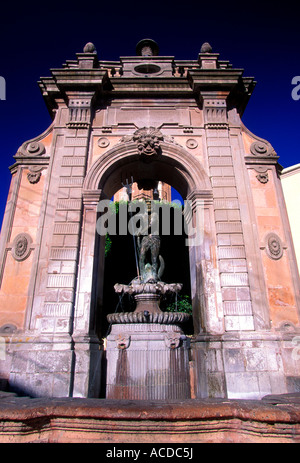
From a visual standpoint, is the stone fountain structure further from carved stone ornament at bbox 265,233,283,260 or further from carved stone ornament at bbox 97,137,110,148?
carved stone ornament at bbox 97,137,110,148

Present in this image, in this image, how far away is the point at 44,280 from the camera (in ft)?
26.3

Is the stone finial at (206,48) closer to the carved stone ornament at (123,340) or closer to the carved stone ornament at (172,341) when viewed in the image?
the carved stone ornament at (172,341)

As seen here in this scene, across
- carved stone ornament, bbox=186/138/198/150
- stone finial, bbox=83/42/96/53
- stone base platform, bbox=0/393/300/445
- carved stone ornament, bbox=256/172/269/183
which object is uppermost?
stone finial, bbox=83/42/96/53

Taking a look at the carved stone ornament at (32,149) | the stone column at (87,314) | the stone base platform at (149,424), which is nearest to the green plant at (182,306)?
the stone column at (87,314)

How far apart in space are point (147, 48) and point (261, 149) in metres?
6.77

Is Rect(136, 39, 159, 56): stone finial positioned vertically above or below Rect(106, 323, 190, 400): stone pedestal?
above

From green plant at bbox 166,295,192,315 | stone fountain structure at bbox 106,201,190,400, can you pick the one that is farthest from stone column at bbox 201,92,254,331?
green plant at bbox 166,295,192,315

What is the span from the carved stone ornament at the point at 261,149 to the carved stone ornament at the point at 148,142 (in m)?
3.04

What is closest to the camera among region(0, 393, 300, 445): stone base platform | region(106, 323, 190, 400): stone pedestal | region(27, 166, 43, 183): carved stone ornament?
region(0, 393, 300, 445): stone base platform

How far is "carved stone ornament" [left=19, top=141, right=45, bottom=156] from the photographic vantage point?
966cm

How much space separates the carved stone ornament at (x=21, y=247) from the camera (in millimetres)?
8414

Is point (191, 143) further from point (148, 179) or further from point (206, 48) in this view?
point (206, 48)

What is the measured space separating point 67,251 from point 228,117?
23.2ft

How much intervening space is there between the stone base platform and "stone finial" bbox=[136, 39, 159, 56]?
512 inches
